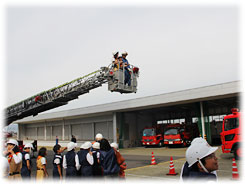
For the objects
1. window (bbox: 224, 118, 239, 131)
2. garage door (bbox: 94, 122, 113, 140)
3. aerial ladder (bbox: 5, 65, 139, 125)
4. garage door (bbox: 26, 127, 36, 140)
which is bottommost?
garage door (bbox: 26, 127, 36, 140)

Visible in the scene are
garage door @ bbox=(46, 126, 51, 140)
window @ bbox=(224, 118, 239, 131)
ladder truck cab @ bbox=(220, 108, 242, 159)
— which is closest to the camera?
ladder truck cab @ bbox=(220, 108, 242, 159)

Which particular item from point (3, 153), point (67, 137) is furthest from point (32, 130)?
point (3, 153)

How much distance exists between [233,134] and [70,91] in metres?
9.29

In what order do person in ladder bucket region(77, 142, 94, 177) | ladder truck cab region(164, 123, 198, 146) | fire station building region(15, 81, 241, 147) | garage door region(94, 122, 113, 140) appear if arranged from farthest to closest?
1. garage door region(94, 122, 113, 140)
2. ladder truck cab region(164, 123, 198, 146)
3. fire station building region(15, 81, 241, 147)
4. person in ladder bucket region(77, 142, 94, 177)

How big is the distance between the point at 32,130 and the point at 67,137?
12.3m

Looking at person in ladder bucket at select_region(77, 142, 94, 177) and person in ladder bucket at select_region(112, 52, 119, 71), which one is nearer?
person in ladder bucket at select_region(77, 142, 94, 177)

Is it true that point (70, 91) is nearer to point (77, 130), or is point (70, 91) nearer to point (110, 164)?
point (110, 164)

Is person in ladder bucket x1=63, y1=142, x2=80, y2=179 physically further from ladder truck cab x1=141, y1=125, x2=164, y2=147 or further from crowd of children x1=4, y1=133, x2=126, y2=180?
ladder truck cab x1=141, y1=125, x2=164, y2=147

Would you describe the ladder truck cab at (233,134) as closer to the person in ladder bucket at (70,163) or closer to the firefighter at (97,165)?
the firefighter at (97,165)

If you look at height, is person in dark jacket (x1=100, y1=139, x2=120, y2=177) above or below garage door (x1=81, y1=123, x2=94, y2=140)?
above

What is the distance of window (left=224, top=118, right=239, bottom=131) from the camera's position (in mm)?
12695

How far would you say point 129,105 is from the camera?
998 inches

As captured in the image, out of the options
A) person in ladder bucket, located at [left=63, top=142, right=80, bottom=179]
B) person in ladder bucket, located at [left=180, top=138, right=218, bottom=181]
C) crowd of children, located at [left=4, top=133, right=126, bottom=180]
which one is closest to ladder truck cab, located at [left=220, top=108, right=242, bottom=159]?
crowd of children, located at [left=4, top=133, right=126, bottom=180]

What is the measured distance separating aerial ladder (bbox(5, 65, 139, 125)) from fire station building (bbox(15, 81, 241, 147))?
12365mm
